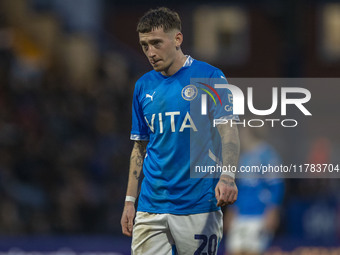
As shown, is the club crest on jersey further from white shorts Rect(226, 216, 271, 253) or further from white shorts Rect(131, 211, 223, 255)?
white shorts Rect(226, 216, 271, 253)

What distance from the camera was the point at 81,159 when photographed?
1447 cm

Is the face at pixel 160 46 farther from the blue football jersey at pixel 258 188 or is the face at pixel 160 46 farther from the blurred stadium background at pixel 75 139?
the blurred stadium background at pixel 75 139

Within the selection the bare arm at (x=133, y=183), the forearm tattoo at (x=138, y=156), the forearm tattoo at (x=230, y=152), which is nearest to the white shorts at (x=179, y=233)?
the bare arm at (x=133, y=183)

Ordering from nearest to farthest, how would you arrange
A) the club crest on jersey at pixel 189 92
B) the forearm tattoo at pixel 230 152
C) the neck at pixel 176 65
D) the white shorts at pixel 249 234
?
the forearm tattoo at pixel 230 152 → the club crest on jersey at pixel 189 92 → the neck at pixel 176 65 → the white shorts at pixel 249 234

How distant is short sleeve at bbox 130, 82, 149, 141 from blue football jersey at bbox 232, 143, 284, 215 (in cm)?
477

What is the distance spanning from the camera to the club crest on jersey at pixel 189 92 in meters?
5.64

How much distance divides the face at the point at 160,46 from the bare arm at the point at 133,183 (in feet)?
2.30

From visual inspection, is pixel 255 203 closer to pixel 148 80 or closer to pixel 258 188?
pixel 258 188

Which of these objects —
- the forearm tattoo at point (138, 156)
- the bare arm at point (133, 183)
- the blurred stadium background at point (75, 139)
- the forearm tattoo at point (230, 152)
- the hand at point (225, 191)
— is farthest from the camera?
the blurred stadium background at point (75, 139)

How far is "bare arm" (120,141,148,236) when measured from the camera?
5.93 meters

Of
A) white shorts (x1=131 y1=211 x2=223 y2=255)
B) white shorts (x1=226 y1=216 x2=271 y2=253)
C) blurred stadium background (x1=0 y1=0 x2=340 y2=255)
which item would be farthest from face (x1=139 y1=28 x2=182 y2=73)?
blurred stadium background (x1=0 y1=0 x2=340 y2=255)

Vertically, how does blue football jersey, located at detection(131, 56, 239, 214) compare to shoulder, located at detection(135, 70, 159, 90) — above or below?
below

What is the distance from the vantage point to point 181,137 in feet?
18.6

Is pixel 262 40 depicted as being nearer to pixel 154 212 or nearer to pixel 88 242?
pixel 88 242
